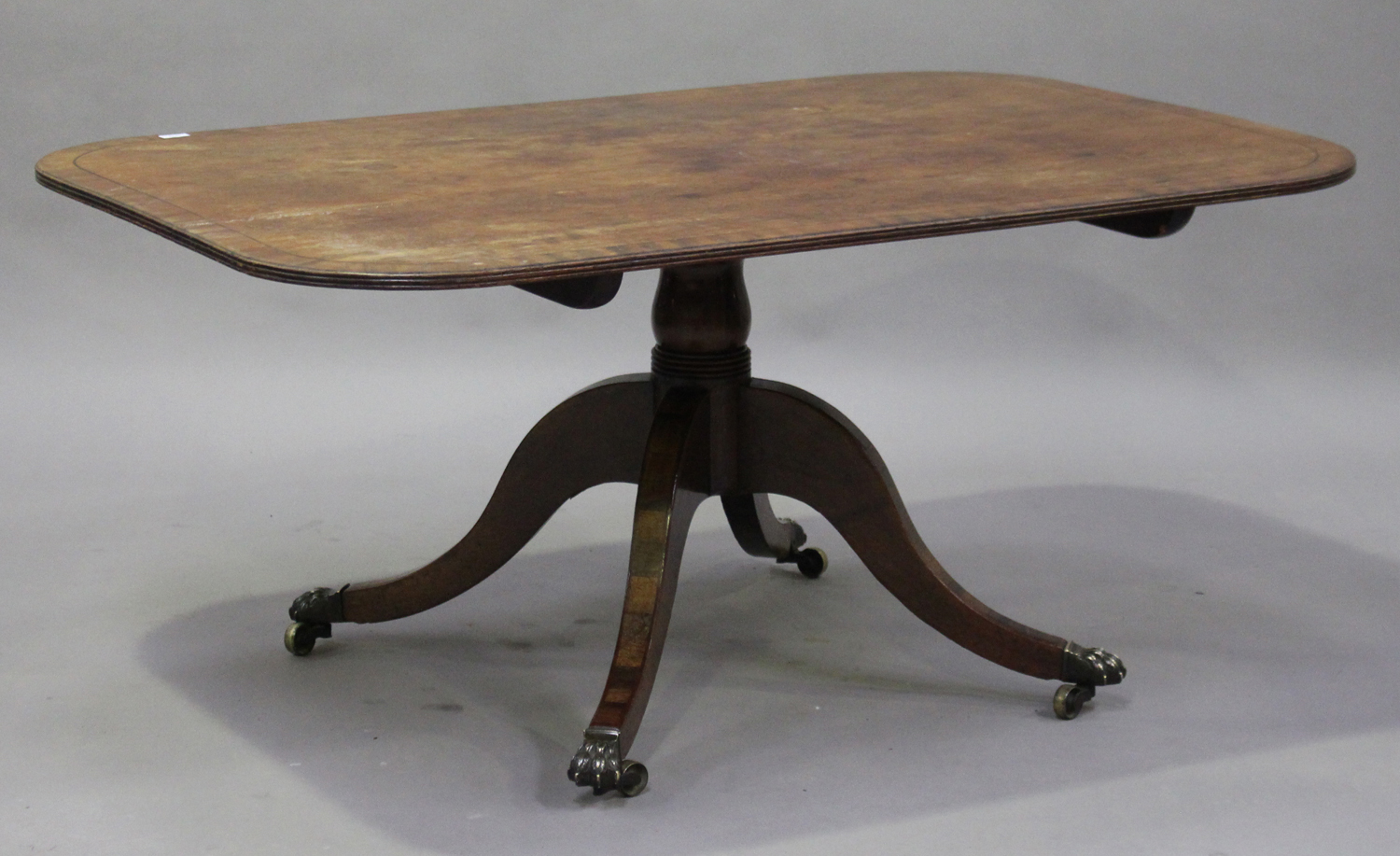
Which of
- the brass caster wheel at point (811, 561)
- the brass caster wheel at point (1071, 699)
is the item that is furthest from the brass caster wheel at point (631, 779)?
the brass caster wheel at point (811, 561)

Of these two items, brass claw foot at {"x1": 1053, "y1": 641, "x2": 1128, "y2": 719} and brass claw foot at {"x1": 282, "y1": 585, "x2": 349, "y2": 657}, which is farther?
brass claw foot at {"x1": 282, "y1": 585, "x2": 349, "y2": 657}

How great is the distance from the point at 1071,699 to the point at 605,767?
0.60 m

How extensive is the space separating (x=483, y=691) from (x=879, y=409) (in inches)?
52.6

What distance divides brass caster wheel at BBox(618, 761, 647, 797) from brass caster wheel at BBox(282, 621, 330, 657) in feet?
2.00

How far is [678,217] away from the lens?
201cm

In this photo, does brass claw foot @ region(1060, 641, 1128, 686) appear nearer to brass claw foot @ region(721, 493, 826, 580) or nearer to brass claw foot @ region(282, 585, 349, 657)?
brass claw foot @ region(721, 493, 826, 580)

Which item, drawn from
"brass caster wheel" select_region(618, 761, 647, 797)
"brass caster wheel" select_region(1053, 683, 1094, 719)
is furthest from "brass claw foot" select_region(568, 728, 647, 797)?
"brass caster wheel" select_region(1053, 683, 1094, 719)

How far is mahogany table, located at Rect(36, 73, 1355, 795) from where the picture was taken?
1.94 metres

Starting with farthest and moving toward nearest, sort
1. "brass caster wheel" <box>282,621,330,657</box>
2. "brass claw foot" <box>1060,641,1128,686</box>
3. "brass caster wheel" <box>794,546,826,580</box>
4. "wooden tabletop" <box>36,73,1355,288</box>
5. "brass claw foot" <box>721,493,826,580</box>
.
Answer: "brass caster wheel" <box>794,546,826,580</box>
"brass claw foot" <box>721,493,826,580</box>
"brass caster wheel" <box>282,621,330,657</box>
"brass claw foot" <box>1060,641,1128,686</box>
"wooden tabletop" <box>36,73,1355,288</box>

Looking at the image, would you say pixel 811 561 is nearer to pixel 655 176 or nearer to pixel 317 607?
pixel 317 607

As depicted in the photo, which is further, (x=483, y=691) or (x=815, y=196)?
(x=483, y=691)

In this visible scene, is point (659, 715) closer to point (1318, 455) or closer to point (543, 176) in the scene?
point (543, 176)

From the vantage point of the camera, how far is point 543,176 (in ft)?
7.34

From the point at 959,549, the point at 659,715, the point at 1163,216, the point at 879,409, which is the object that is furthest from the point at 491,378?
the point at 1163,216
